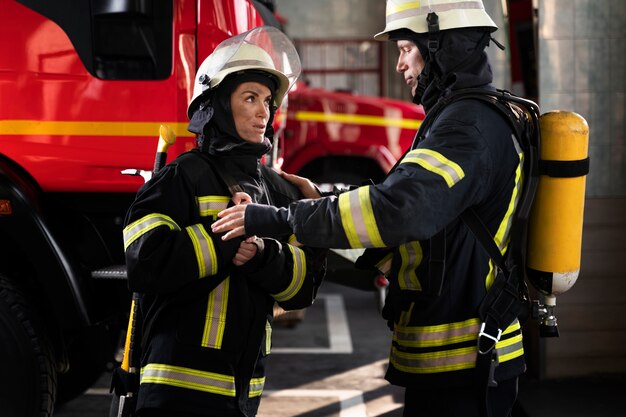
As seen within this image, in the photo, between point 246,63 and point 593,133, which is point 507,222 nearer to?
point 246,63

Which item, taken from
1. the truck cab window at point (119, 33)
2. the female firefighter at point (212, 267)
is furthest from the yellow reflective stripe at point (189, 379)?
the truck cab window at point (119, 33)

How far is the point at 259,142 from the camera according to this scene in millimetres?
2971

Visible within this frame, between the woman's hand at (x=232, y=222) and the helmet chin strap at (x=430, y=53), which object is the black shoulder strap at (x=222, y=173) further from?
the helmet chin strap at (x=430, y=53)

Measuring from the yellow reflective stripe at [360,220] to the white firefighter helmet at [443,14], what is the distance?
55 centimetres

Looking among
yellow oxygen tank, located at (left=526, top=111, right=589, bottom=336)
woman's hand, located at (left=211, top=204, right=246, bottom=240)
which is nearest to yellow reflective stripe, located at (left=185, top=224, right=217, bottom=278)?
woman's hand, located at (left=211, top=204, right=246, bottom=240)

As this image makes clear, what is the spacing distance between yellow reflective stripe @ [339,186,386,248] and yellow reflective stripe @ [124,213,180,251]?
0.55 meters

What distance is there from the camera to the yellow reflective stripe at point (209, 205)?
285 centimetres

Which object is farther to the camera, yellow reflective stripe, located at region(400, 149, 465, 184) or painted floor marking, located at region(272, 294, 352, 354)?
painted floor marking, located at region(272, 294, 352, 354)

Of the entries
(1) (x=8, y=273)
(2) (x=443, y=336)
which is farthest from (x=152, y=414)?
(1) (x=8, y=273)

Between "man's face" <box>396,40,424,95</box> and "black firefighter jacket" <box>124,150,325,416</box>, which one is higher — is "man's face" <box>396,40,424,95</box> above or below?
above

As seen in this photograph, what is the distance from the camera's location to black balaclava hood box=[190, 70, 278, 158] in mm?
2918

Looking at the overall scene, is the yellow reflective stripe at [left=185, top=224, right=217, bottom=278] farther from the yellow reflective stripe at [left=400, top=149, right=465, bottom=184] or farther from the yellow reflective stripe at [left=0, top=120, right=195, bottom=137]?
the yellow reflective stripe at [left=0, top=120, right=195, bottom=137]

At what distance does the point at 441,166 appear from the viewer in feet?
8.21

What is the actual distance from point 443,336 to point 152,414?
88 centimetres
